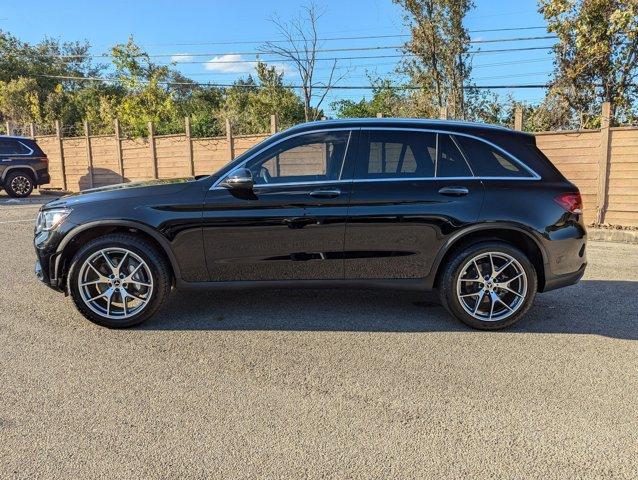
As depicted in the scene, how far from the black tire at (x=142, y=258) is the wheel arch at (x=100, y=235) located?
0.18 ft

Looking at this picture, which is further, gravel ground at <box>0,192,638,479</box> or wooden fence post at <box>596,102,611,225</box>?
wooden fence post at <box>596,102,611,225</box>

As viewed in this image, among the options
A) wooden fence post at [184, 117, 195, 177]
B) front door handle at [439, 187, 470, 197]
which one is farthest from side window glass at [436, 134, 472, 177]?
wooden fence post at [184, 117, 195, 177]

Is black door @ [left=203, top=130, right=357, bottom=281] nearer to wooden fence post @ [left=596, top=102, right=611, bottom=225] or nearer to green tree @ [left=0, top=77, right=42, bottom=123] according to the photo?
wooden fence post @ [left=596, top=102, right=611, bottom=225]

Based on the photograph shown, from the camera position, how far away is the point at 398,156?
171 inches

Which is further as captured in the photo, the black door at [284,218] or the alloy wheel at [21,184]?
the alloy wheel at [21,184]

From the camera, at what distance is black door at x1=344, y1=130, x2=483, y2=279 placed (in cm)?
422

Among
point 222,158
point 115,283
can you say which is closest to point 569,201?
point 115,283

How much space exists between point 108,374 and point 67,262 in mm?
1313

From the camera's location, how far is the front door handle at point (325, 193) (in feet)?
13.8

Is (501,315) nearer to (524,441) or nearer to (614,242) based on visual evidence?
(524,441)

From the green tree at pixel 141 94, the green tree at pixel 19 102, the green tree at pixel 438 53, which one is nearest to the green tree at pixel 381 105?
the green tree at pixel 438 53

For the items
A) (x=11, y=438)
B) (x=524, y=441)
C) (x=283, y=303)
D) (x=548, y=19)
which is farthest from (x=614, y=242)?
(x=11, y=438)

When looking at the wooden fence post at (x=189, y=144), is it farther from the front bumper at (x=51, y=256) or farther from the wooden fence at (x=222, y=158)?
the front bumper at (x=51, y=256)

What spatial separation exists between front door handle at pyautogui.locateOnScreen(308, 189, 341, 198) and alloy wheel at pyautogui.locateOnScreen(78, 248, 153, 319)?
1511 millimetres
